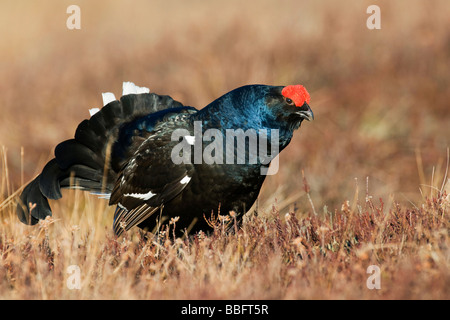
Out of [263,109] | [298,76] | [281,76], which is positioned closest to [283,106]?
[263,109]

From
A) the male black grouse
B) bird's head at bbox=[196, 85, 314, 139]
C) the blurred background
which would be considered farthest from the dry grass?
bird's head at bbox=[196, 85, 314, 139]

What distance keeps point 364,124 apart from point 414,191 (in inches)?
56.3

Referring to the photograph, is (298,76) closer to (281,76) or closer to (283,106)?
(281,76)

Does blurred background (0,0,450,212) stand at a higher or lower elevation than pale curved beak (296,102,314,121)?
higher

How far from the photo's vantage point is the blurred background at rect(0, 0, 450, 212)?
8734 mm

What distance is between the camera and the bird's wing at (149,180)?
398 centimetres

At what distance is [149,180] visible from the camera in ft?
13.8

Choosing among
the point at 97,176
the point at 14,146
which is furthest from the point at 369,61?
the point at 97,176

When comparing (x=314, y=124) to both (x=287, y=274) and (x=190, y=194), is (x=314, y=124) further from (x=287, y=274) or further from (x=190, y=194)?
(x=287, y=274)

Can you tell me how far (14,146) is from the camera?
8.98 metres

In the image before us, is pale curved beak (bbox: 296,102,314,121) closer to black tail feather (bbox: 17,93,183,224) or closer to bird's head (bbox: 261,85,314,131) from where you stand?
bird's head (bbox: 261,85,314,131)

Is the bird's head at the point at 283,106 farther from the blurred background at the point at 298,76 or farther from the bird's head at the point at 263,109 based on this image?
the blurred background at the point at 298,76

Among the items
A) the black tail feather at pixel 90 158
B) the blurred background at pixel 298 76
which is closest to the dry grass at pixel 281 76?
the blurred background at pixel 298 76

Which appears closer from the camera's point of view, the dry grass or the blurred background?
the dry grass
